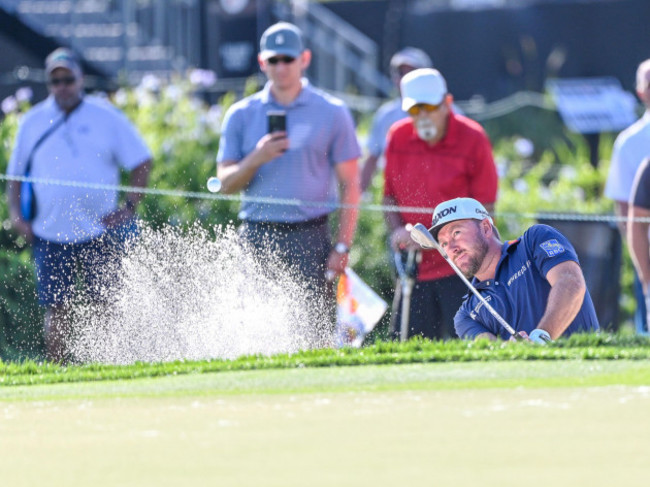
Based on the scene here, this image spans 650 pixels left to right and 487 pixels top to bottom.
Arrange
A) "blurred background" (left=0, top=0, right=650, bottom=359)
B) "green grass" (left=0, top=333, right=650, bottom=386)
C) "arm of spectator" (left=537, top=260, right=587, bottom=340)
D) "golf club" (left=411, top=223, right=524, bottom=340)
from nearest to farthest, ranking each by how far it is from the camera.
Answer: "arm of spectator" (left=537, top=260, right=587, bottom=340), "green grass" (left=0, top=333, right=650, bottom=386), "golf club" (left=411, top=223, right=524, bottom=340), "blurred background" (left=0, top=0, right=650, bottom=359)

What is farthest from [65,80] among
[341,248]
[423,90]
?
[423,90]

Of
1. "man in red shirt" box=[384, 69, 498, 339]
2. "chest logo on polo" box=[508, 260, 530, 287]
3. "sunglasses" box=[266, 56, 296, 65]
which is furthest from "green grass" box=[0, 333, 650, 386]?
"sunglasses" box=[266, 56, 296, 65]

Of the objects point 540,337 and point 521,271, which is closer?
point 540,337

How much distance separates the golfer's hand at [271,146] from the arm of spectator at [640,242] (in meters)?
2.13

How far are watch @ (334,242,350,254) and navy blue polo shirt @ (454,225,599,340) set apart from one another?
199 centimetres

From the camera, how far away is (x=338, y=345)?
8570 millimetres

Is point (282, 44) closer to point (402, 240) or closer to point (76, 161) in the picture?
point (402, 240)

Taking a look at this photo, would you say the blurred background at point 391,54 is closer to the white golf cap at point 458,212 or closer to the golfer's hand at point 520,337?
the white golf cap at point 458,212

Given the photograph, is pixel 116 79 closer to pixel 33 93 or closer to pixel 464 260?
pixel 33 93

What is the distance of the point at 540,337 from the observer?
20.6ft

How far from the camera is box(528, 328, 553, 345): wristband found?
6.28 m

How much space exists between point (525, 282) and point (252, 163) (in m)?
2.41

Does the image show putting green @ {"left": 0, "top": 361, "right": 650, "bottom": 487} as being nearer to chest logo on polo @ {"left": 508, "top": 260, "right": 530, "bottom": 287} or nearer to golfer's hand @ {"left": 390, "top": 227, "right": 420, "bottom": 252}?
chest logo on polo @ {"left": 508, "top": 260, "right": 530, "bottom": 287}

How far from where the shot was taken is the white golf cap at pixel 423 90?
27.7 feet
